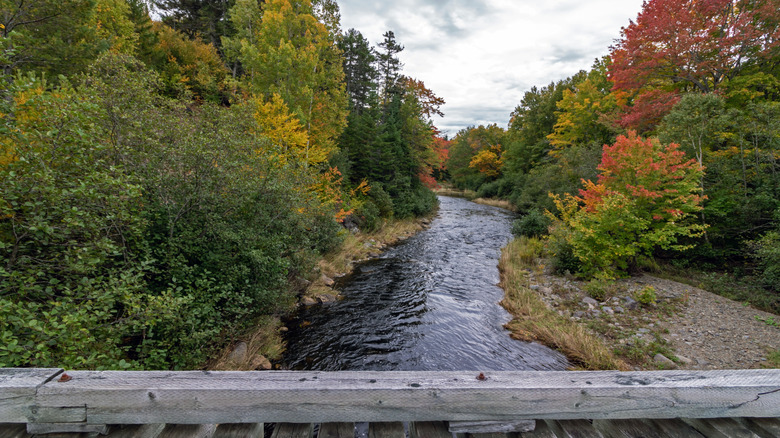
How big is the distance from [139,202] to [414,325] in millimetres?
6383

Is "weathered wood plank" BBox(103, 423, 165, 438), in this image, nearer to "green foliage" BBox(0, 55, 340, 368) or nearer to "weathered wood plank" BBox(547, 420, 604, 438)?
"green foliage" BBox(0, 55, 340, 368)

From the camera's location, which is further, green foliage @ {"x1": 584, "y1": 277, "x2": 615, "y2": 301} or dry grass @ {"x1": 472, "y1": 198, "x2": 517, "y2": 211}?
dry grass @ {"x1": 472, "y1": 198, "x2": 517, "y2": 211}

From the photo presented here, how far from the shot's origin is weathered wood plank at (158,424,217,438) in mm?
1603

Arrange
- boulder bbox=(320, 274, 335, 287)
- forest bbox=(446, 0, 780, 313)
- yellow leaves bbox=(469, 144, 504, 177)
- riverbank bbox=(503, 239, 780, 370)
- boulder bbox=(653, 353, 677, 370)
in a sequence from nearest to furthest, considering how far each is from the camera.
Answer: boulder bbox=(653, 353, 677, 370), riverbank bbox=(503, 239, 780, 370), forest bbox=(446, 0, 780, 313), boulder bbox=(320, 274, 335, 287), yellow leaves bbox=(469, 144, 504, 177)

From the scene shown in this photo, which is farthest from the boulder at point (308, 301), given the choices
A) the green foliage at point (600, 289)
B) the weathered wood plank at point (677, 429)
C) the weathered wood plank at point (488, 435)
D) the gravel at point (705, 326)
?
the green foliage at point (600, 289)

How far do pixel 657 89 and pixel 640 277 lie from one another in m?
10.4

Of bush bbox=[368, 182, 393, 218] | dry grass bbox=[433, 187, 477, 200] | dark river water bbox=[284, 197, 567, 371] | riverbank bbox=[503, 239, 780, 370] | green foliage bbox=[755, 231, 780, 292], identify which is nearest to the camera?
riverbank bbox=[503, 239, 780, 370]

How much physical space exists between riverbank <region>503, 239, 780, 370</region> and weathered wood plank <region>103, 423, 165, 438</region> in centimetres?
734

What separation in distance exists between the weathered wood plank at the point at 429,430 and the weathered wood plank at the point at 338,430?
34 cm

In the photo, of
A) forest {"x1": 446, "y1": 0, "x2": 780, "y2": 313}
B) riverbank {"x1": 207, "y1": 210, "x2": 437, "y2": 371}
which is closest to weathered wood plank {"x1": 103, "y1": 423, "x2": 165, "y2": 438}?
riverbank {"x1": 207, "y1": 210, "x2": 437, "y2": 371}

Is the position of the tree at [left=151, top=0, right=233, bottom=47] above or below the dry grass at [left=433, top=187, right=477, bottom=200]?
above

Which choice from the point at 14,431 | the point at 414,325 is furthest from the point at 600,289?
the point at 14,431

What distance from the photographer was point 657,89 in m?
14.0

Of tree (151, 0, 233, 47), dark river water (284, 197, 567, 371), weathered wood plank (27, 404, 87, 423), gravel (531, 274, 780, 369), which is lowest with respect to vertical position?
dark river water (284, 197, 567, 371)
